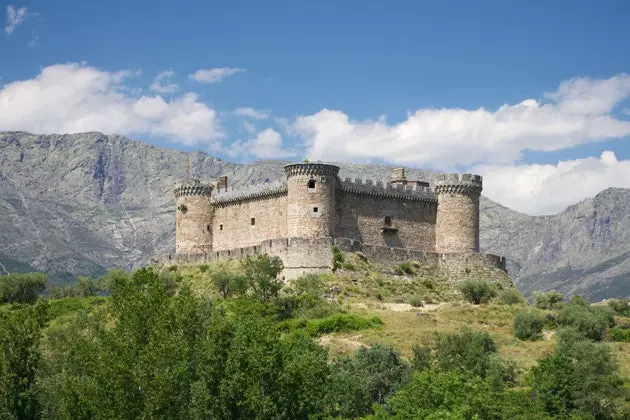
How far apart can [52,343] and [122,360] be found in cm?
1468

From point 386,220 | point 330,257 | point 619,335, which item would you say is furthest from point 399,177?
point 619,335

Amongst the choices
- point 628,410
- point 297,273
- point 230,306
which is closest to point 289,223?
point 297,273

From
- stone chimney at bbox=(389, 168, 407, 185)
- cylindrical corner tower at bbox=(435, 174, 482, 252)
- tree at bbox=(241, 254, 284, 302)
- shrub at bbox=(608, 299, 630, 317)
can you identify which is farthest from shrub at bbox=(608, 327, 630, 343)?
stone chimney at bbox=(389, 168, 407, 185)

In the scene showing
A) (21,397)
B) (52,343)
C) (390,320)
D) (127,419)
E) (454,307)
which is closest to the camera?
(127,419)

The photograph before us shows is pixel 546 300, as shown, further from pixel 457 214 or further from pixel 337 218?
pixel 337 218

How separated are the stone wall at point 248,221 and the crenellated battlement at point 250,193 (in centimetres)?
16

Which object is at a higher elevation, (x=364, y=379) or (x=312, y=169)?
(x=312, y=169)

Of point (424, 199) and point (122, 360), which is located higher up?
point (424, 199)

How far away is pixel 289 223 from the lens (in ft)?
250

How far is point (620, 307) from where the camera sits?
7844cm

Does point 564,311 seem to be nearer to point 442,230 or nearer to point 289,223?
point 442,230

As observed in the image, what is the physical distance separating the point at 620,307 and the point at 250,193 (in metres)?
27.2

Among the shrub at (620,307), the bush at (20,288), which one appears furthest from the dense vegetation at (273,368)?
the bush at (20,288)

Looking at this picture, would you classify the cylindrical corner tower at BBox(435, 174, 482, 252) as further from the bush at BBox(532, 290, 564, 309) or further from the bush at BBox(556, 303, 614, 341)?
the bush at BBox(556, 303, 614, 341)
